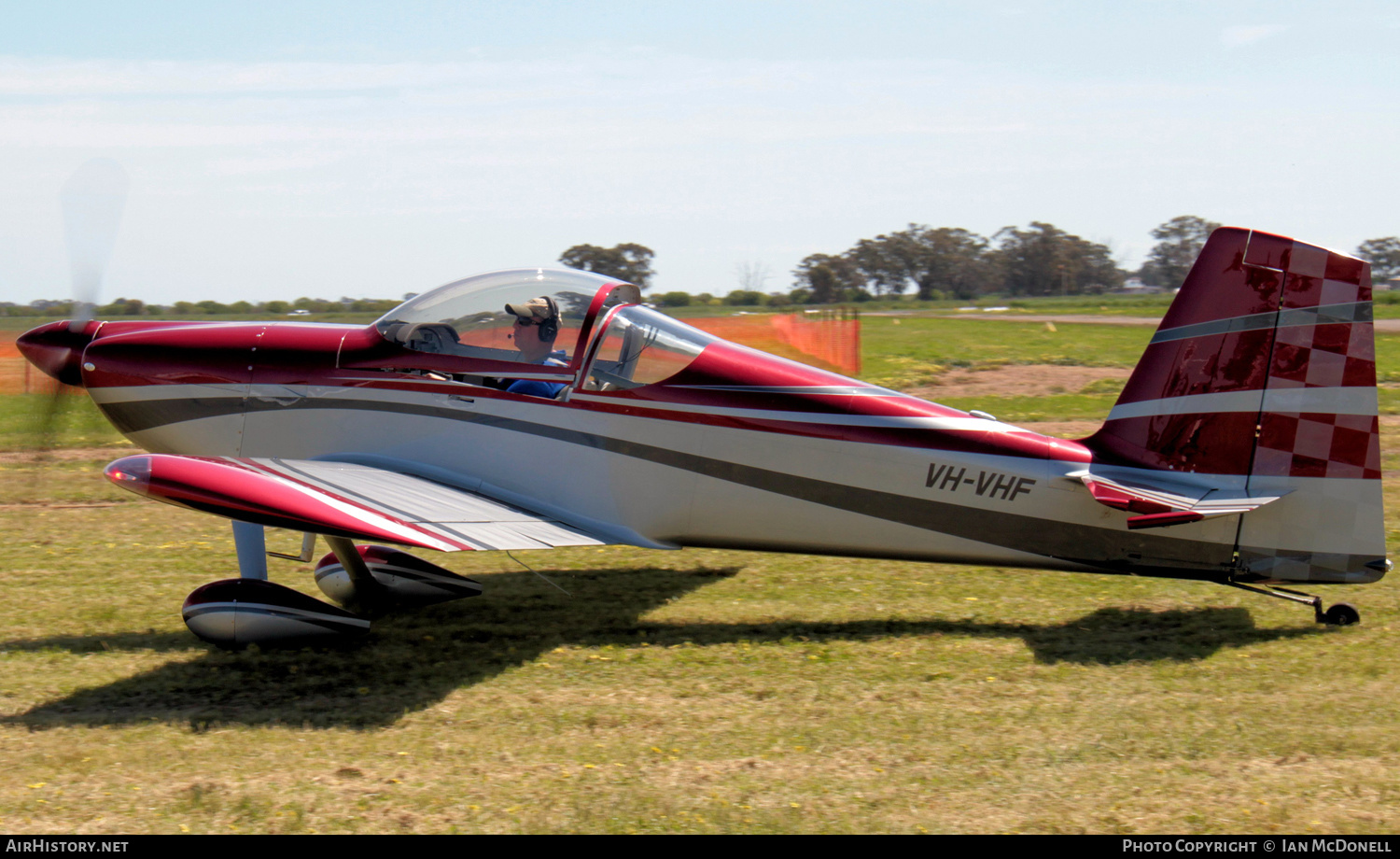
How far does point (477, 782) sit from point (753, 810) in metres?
1.12

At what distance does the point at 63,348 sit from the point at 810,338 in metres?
20.7

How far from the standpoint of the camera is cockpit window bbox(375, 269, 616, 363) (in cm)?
635

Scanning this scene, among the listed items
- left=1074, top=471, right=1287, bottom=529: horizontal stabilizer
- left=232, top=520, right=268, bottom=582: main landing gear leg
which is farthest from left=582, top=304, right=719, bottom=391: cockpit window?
left=1074, top=471, right=1287, bottom=529: horizontal stabilizer

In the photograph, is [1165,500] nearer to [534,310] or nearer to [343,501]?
[534,310]

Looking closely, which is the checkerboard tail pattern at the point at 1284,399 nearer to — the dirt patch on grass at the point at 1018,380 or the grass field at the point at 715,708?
the grass field at the point at 715,708

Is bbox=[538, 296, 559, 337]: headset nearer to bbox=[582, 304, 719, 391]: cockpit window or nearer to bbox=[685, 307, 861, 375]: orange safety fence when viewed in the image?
bbox=[582, 304, 719, 391]: cockpit window

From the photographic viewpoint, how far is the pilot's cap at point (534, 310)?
6.37 m

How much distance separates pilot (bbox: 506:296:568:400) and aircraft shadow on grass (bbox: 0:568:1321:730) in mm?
1475

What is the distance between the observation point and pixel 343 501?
5344 millimetres

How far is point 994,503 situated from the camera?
5910 millimetres

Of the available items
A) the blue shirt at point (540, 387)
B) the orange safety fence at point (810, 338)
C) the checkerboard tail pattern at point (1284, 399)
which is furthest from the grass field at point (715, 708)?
the orange safety fence at point (810, 338)

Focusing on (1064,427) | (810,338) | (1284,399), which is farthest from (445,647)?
(810,338)

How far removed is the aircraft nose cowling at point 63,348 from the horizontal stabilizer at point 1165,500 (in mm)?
6615
